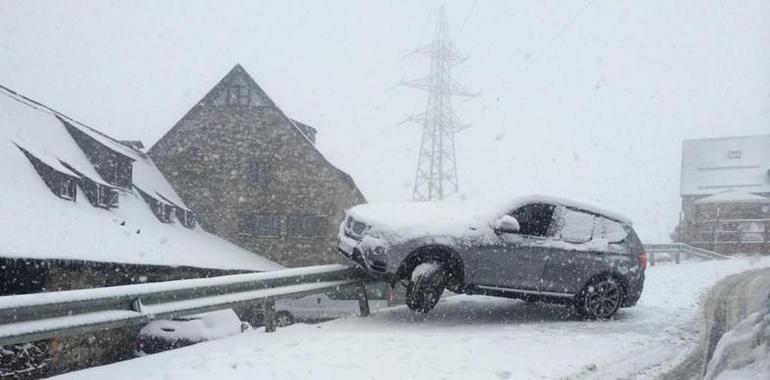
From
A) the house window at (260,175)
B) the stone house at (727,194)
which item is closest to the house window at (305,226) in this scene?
the house window at (260,175)

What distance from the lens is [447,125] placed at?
2938cm

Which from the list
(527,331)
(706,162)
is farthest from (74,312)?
(706,162)

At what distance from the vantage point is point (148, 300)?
5688 mm

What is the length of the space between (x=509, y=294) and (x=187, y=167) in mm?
22981

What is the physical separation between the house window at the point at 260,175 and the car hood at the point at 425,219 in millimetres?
19927

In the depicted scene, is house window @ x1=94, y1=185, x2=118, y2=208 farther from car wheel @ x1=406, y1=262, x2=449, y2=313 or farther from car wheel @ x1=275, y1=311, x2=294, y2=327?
car wheel @ x1=406, y1=262, x2=449, y2=313

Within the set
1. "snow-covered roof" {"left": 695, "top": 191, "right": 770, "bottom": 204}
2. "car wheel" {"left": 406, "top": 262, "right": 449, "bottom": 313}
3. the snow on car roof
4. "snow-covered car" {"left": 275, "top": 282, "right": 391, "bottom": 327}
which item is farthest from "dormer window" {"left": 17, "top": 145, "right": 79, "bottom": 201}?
"snow-covered roof" {"left": 695, "top": 191, "right": 770, "bottom": 204}

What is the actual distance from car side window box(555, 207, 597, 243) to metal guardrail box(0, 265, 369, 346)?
2.81 metres

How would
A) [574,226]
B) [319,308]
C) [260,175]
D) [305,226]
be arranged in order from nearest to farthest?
[574,226]
[319,308]
[305,226]
[260,175]

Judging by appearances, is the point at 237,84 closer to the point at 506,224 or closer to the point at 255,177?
the point at 255,177

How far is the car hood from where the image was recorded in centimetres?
747

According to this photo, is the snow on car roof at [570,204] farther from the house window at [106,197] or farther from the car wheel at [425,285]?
the house window at [106,197]

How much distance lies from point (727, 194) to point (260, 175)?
34147 mm

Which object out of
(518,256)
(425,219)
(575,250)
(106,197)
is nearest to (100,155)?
(106,197)
